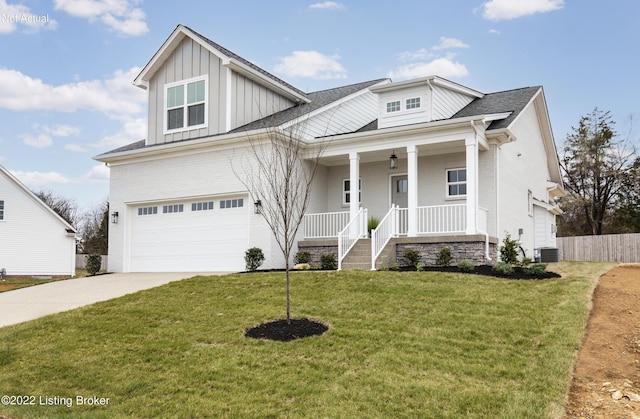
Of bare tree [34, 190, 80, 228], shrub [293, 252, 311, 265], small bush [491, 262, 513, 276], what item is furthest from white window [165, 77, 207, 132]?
bare tree [34, 190, 80, 228]

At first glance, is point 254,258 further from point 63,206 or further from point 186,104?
point 63,206

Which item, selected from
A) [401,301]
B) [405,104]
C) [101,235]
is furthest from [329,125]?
[101,235]

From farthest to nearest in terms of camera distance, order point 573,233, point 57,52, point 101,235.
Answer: point 101,235 < point 573,233 < point 57,52

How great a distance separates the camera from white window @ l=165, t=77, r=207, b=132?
17.0m

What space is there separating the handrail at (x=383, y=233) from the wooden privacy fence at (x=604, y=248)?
13.6 m

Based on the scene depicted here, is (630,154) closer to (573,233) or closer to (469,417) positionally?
(573,233)

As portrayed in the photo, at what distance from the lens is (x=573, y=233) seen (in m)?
37.2

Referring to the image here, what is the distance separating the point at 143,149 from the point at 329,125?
5.83 metres

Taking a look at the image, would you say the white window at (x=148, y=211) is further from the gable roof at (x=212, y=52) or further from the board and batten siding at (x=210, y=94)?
the gable roof at (x=212, y=52)

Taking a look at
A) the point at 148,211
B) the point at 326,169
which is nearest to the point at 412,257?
the point at 326,169

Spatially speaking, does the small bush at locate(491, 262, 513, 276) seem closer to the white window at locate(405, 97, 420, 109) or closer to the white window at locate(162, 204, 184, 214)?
the white window at locate(405, 97, 420, 109)

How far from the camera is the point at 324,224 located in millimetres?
15727

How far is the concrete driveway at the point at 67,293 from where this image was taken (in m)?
10.9

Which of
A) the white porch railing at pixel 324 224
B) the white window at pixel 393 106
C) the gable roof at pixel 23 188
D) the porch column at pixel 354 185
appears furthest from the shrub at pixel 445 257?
the gable roof at pixel 23 188
